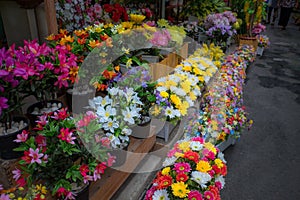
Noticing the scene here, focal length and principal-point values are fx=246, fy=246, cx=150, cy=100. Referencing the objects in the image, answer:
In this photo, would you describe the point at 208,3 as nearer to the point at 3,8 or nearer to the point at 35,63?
the point at 3,8

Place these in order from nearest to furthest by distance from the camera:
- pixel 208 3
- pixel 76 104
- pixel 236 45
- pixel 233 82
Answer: pixel 76 104
pixel 233 82
pixel 208 3
pixel 236 45

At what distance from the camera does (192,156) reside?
146cm

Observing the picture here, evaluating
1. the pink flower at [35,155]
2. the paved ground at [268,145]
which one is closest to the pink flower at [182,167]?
the pink flower at [35,155]

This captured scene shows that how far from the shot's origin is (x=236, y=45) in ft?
20.0

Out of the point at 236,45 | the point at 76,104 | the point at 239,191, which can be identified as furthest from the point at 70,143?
the point at 236,45

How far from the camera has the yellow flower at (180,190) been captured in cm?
129

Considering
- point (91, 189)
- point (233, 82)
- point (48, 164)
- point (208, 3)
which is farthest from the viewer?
point (208, 3)

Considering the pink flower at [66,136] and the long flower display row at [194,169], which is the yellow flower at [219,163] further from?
the pink flower at [66,136]

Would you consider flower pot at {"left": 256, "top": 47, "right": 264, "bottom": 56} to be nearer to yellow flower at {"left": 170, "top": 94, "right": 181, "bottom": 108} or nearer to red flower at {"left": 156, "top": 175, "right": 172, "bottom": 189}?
yellow flower at {"left": 170, "top": 94, "right": 181, "bottom": 108}

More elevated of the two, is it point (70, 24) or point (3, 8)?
point (3, 8)

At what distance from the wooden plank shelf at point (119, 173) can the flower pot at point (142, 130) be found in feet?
0.10

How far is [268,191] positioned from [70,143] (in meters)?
2.08

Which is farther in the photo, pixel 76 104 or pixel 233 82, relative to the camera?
pixel 233 82

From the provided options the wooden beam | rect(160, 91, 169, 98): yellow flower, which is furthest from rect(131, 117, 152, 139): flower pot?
the wooden beam
